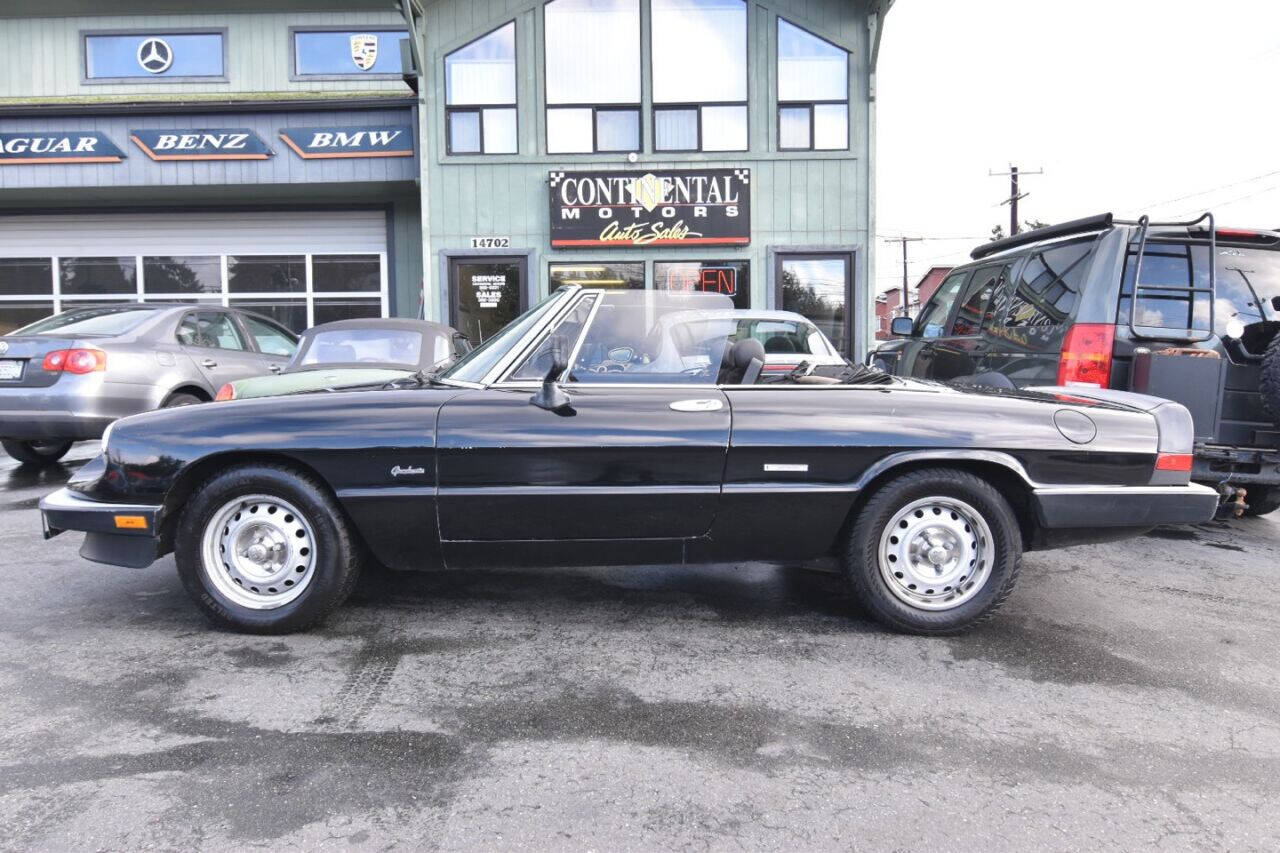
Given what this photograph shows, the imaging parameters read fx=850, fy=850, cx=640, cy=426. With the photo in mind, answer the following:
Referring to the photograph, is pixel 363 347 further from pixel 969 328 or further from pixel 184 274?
pixel 184 274

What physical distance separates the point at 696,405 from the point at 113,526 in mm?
2371

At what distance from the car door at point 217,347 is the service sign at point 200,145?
228 inches

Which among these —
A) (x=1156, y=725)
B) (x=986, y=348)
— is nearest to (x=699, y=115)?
(x=986, y=348)

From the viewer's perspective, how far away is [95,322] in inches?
290

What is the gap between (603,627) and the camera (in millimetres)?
3670

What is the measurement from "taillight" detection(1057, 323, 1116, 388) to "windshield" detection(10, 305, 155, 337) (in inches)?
284

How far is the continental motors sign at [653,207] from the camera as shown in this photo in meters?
12.6

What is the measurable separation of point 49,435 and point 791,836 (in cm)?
690

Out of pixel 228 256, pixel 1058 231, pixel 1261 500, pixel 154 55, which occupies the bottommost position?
pixel 1261 500

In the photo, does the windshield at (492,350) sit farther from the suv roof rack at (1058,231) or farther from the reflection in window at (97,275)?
the reflection in window at (97,275)

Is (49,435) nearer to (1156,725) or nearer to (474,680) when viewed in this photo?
(474,680)

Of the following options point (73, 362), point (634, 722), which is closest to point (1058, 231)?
point (634, 722)

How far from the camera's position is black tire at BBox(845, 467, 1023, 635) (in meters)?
3.46

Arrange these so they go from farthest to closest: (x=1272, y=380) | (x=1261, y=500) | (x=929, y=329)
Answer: (x=929, y=329) < (x=1261, y=500) < (x=1272, y=380)
